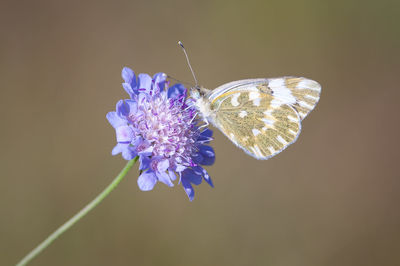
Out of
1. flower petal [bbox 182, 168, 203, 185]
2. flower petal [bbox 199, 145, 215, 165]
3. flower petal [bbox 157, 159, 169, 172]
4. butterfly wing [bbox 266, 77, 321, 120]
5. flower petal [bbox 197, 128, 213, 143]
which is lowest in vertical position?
flower petal [bbox 182, 168, 203, 185]

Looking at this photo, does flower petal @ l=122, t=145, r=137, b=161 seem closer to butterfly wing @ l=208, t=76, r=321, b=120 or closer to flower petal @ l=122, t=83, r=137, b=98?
flower petal @ l=122, t=83, r=137, b=98

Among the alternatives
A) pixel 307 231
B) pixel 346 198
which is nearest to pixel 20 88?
pixel 307 231

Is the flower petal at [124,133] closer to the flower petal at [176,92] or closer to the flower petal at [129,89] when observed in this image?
the flower petal at [129,89]

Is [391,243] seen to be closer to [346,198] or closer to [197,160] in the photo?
[346,198]

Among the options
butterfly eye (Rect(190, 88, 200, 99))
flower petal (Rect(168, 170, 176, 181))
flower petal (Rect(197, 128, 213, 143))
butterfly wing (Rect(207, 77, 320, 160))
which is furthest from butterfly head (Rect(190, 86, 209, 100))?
flower petal (Rect(168, 170, 176, 181))

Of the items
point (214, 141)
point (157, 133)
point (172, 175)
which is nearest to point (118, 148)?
point (157, 133)

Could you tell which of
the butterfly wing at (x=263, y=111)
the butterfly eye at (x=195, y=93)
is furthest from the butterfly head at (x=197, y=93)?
the butterfly wing at (x=263, y=111)

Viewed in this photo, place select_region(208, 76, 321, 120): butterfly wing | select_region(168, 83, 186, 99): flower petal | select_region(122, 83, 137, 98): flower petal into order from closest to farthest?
select_region(122, 83, 137, 98): flower petal, select_region(168, 83, 186, 99): flower petal, select_region(208, 76, 321, 120): butterfly wing
